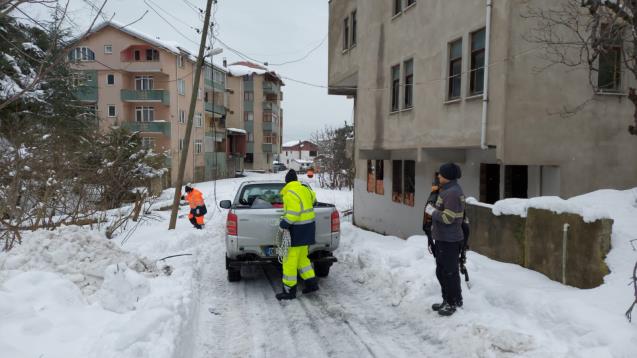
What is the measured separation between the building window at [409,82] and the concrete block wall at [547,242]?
5.45 metres

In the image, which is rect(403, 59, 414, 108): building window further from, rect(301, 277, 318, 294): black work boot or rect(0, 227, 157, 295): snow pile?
rect(0, 227, 157, 295): snow pile

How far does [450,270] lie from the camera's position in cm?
582

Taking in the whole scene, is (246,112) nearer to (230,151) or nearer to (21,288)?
(230,151)

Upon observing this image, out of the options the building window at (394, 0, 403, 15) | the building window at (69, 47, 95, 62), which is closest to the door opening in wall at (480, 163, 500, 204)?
the building window at (394, 0, 403, 15)

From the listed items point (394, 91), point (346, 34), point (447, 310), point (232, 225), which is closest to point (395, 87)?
point (394, 91)

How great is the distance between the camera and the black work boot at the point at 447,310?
18.9 feet

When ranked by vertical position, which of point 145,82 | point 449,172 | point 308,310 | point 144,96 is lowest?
point 308,310

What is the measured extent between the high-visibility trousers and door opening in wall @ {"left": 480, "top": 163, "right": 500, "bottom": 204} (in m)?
5.66

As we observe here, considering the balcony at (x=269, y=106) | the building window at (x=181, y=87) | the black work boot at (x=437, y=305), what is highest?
the balcony at (x=269, y=106)

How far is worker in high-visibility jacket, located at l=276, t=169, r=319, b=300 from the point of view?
7195 mm

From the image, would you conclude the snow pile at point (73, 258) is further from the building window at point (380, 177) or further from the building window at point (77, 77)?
the building window at point (380, 177)

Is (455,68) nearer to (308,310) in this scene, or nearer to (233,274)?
(233,274)

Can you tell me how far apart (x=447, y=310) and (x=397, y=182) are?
10.0 meters

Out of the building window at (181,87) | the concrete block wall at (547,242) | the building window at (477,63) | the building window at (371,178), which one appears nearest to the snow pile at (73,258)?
the concrete block wall at (547,242)
